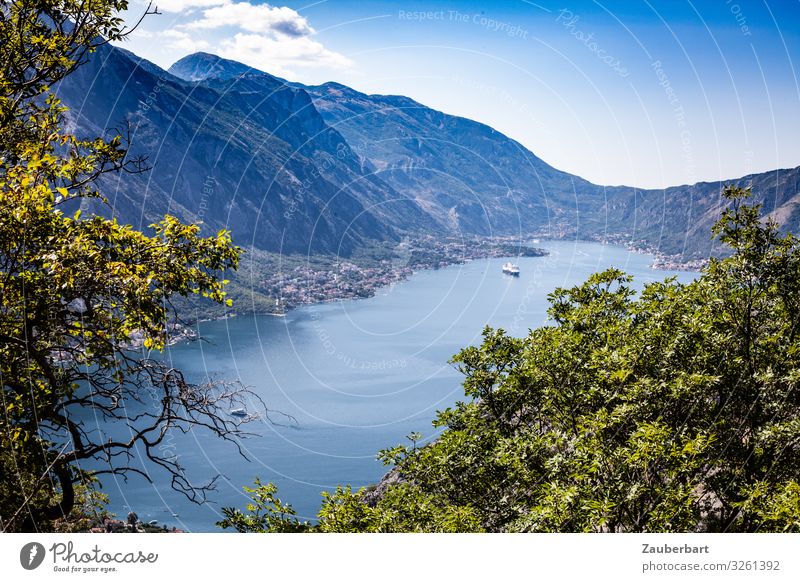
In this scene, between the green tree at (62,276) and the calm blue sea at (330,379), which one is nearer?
the green tree at (62,276)

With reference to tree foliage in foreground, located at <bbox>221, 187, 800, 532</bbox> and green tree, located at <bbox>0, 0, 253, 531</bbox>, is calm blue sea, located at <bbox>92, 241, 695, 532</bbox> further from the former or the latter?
green tree, located at <bbox>0, 0, 253, 531</bbox>

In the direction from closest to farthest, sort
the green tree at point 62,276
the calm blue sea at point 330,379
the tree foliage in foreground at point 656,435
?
the green tree at point 62,276, the tree foliage in foreground at point 656,435, the calm blue sea at point 330,379

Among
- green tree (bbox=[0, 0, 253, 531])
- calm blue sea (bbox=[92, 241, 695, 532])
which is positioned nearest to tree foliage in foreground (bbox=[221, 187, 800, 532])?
green tree (bbox=[0, 0, 253, 531])

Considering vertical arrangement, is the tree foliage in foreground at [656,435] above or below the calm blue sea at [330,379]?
below

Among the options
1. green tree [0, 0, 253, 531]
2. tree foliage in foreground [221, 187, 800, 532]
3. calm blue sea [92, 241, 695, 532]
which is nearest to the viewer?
green tree [0, 0, 253, 531]

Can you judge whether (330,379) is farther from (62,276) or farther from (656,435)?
(62,276)

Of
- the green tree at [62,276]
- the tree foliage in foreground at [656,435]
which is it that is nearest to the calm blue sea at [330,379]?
the tree foliage in foreground at [656,435]

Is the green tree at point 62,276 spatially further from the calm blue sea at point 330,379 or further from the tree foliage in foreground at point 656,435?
the calm blue sea at point 330,379

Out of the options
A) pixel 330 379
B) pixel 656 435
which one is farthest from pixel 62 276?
pixel 330 379

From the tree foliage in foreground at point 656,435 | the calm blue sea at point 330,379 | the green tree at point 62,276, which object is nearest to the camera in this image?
the green tree at point 62,276
